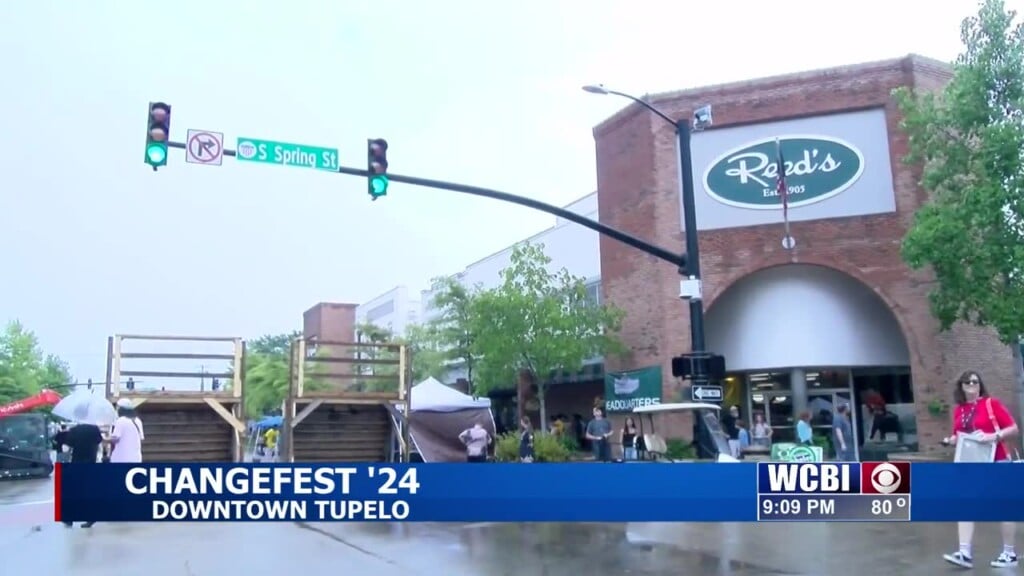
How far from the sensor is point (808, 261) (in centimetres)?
2528

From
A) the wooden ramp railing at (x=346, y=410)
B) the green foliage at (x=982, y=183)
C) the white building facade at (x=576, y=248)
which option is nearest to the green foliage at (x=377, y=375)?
the wooden ramp railing at (x=346, y=410)

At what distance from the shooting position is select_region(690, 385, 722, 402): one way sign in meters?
15.1

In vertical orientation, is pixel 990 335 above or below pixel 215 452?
above

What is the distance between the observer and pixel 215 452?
16188 millimetres

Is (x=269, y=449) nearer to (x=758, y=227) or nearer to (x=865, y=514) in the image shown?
(x=758, y=227)

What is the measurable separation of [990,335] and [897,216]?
3.79 meters

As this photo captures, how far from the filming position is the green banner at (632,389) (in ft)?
85.5

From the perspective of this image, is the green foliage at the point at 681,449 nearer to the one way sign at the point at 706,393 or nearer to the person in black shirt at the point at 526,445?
the person in black shirt at the point at 526,445

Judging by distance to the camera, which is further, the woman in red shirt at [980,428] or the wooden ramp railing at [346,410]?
the wooden ramp railing at [346,410]

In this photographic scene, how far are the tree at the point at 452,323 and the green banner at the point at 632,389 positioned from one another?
863cm

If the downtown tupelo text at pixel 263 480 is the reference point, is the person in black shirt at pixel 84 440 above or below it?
above

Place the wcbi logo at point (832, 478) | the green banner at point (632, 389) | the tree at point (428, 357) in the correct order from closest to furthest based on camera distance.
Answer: the wcbi logo at point (832, 478) < the green banner at point (632, 389) < the tree at point (428, 357)

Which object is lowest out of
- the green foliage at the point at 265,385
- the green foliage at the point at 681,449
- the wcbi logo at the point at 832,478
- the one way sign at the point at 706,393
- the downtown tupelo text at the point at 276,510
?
the green foliage at the point at 681,449

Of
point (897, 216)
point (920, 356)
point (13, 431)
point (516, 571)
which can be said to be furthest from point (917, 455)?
point (13, 431)
